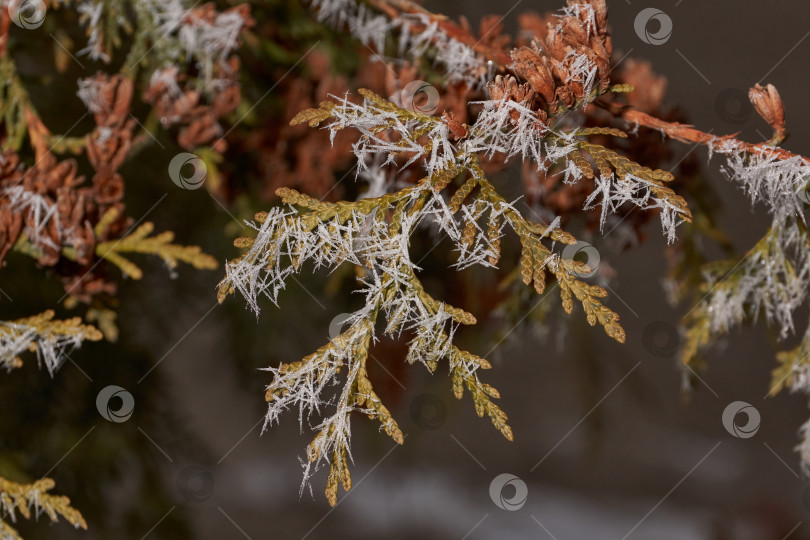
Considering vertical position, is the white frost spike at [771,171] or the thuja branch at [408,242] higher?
the white frost spike at [771,171]

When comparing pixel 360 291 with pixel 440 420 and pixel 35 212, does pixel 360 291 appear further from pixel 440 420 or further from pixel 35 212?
pixel 440 420

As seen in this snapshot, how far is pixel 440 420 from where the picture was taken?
704 millimetres

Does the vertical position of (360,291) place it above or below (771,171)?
below

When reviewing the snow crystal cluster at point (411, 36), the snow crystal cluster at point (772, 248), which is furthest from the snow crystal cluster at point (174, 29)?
the snow crystal cluster at point (772, 248)

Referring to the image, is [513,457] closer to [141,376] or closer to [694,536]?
[694,536]

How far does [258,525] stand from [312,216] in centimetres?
59

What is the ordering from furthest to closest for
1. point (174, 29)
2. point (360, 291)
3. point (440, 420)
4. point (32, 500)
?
point (440, 420)
point (174, 29)
point (32, 500)
point (360, 291)

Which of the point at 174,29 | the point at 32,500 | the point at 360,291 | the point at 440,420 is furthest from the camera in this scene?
the point at 440,420

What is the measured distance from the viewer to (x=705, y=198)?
58cm

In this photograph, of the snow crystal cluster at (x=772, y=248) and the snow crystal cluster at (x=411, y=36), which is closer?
the snow crystal cluster at (x=772, y=248)

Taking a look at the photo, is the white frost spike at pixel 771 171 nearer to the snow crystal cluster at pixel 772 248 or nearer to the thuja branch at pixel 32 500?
the snow crystal cluster at pixel 772 248

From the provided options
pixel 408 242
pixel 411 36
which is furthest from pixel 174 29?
pixel 408 242

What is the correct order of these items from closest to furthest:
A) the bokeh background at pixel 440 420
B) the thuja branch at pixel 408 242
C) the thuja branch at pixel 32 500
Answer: the thuja branch at pixel 408 242 → the thuja branch at pixel 32 500 → the bokeh background at pixel 440 420

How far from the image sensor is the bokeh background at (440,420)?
0.61m
